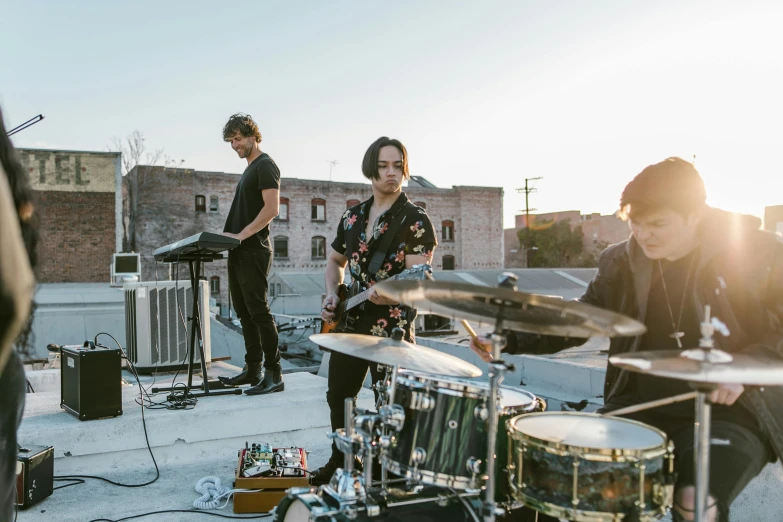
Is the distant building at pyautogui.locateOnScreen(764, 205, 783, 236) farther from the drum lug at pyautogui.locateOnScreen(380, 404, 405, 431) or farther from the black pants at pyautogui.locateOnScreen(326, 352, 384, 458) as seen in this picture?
the drum lug at pyautogui.locateOnScreen(380, 404, 405, 431)

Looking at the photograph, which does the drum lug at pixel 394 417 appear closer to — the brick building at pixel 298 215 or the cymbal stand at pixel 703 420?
the cymbal stand at pixel 703 420

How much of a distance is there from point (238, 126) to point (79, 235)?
75.1 ft

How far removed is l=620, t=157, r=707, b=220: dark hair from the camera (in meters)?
2.52

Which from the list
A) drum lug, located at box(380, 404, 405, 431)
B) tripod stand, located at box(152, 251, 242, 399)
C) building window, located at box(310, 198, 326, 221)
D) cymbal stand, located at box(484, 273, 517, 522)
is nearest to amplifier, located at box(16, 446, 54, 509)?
tripod stand, located at box(152, 251, 242, 399)

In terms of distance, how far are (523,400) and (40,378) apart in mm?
7102

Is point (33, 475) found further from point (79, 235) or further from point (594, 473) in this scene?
point (79, 235)

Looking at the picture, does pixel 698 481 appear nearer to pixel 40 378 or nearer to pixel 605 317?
pixel 605 317

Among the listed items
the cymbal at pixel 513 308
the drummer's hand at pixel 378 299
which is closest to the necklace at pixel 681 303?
the cymbal at pixel 513 308

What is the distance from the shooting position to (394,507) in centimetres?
235

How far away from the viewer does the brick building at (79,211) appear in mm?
24047

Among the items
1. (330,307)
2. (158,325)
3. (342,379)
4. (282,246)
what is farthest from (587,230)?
(342,379)

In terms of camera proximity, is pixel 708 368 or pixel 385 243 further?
pixel 385 243

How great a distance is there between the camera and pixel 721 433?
7.92ft

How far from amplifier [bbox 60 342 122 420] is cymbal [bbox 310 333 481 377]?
246 centimetres
